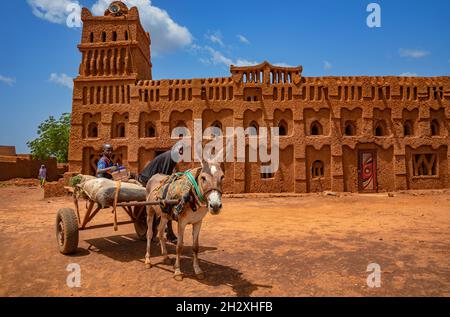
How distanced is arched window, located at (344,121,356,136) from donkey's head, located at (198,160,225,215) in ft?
59.8

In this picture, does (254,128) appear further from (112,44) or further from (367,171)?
(112,44)

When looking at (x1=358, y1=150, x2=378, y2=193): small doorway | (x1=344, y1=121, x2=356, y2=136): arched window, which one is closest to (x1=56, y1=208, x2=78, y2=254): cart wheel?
(x1=358, y1=150, x2=378, y2=193): small doorway

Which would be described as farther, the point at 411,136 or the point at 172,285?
the point at 411,136

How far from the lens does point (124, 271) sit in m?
5.25

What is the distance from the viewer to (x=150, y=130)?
20891 mm

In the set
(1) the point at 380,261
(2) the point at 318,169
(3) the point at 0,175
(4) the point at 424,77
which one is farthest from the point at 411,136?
(3) the point at 0,175

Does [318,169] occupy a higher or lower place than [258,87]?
lower

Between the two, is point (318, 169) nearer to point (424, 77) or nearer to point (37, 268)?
point (424, 77)

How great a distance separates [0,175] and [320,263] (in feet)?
106

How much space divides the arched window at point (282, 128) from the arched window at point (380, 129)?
20.9 feet

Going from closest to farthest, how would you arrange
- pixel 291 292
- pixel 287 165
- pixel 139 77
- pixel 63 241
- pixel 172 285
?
pixel 291 292
pixel 172 285
pixel 63 241
pixel 287 165
pixel 139 77

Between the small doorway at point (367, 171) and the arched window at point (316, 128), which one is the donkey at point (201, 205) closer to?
the arched window at point (316, 128)

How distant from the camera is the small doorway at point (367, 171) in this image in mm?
19641

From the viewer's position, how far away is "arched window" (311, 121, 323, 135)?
66.3ft
